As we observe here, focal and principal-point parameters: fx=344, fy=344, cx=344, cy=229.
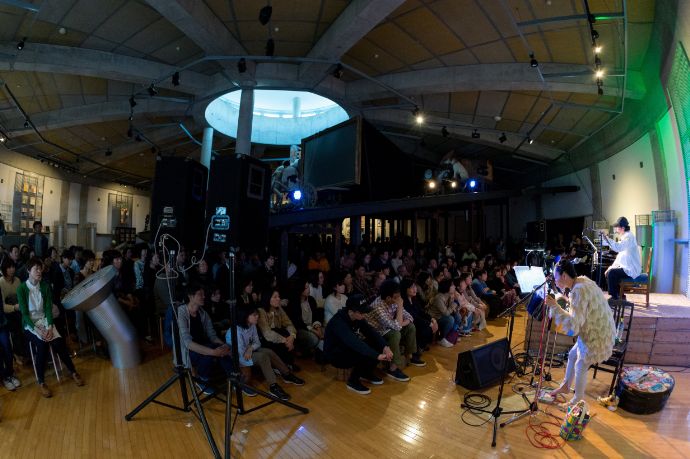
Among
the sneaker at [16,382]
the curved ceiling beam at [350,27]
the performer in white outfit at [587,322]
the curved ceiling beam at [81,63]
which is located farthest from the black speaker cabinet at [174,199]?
the curved ceiling beam at [81,63]

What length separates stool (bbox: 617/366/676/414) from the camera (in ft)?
11.0

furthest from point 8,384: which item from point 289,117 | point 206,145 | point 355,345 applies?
point 289,117

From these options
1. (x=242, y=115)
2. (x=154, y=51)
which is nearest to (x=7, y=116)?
(x=154, y=51)

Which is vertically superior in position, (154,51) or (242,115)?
(154,51)

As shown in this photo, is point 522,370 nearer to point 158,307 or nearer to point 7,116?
point 158,307

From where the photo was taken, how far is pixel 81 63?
7.48 m

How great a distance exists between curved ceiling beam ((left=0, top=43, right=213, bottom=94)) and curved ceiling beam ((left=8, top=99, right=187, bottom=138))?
73.9 inches

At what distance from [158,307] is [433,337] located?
4223 mm

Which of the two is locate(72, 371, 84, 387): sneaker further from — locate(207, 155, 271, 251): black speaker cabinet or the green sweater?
locate(207, 155, 271, 251): black speaker cabinet

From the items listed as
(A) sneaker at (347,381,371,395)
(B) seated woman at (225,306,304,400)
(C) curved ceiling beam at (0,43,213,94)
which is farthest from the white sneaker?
(C) curved ceiling beam at (0,43,213,94)

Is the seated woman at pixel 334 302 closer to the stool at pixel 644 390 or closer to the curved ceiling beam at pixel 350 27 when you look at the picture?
the stool at pixel 644 390

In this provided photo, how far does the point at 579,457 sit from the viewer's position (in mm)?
2730

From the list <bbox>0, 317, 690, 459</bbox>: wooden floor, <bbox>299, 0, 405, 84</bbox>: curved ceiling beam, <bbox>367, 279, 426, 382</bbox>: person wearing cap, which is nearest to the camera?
<bbox>0, 317, 690, 459</bbox>: wooden floor

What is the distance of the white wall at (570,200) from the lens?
1241 centimetres
